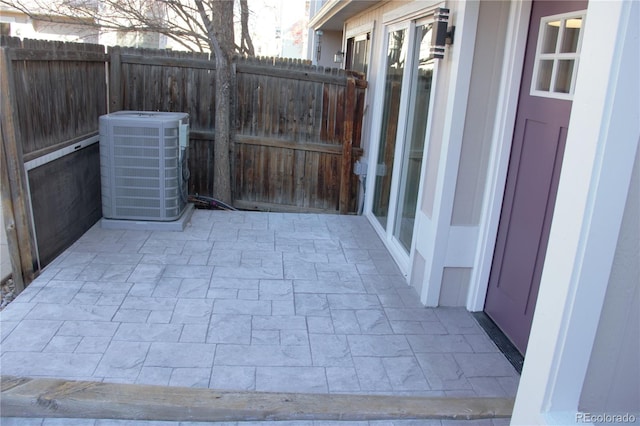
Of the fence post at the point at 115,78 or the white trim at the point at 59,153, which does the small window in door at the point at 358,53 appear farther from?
the white trim at the point at 59,153

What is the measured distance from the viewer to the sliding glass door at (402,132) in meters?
4.29

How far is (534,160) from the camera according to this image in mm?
3045

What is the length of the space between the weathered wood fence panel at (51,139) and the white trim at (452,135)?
115 inches

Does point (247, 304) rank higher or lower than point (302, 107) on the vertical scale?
lower

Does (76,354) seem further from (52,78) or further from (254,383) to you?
(52,78)

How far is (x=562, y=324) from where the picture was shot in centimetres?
163

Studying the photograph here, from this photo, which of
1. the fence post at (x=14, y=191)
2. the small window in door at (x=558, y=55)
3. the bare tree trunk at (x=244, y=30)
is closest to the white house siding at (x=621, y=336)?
the small window in door at (x=558, y=55)

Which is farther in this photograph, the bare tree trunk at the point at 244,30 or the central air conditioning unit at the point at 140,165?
the bare tree trunk at the point at 244,30

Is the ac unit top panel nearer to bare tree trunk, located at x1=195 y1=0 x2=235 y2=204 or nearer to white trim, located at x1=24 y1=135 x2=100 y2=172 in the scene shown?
white trim, located at x1=24 y1=135 x2=100 y2=172

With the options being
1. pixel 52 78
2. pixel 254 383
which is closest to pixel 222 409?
pixel 254 383

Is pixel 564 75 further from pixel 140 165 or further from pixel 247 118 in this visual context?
pixel 247 118

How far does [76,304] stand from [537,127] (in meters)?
3.13

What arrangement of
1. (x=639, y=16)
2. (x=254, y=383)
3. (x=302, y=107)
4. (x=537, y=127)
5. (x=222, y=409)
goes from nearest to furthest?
(x=639, y=16) → (x=222, y=409) → (x=254, y=383) → (x=537, y=127) → (x=302, y=107)

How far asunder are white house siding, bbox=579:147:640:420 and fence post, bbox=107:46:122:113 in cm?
545
